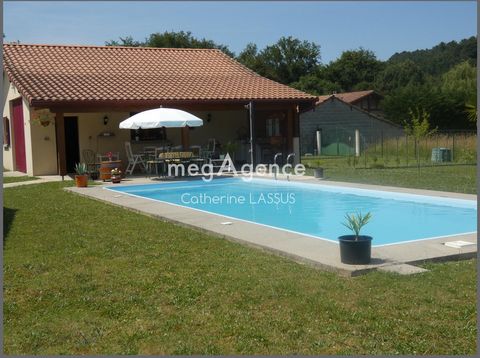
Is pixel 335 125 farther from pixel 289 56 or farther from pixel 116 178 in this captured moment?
pixel 289 56

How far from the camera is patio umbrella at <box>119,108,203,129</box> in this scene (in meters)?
17.4

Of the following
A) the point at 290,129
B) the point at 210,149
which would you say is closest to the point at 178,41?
the point at 210,149

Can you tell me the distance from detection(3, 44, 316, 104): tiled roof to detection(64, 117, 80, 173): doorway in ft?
5.50

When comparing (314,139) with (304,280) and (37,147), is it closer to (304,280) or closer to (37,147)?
(37,147)

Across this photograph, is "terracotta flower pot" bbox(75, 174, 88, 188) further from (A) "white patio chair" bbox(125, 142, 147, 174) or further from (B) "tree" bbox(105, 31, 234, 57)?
(B) "tree" bbox(105, 31, 234, 57)

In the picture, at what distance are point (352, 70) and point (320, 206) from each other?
64112 millimetres

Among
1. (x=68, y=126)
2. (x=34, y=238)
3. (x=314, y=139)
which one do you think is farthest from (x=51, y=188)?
(x=314, y=139)

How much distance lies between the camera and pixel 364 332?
459cm

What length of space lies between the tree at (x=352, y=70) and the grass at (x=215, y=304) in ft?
225

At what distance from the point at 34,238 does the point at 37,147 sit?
12315 millimetres

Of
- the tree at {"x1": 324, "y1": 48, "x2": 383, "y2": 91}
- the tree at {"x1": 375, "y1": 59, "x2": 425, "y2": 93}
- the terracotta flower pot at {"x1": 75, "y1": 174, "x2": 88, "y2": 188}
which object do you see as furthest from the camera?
the tree at {"x1": 324, "y1": 48, "x2": 383, "y2": 91}

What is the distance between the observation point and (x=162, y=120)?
17453 mm

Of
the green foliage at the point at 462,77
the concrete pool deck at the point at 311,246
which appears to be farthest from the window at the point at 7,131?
the green foliage at the point at 462,77

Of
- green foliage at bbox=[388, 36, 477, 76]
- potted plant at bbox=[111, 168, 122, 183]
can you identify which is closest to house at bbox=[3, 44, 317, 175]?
potted plant at bbox=[111, 168, 122, 183]
